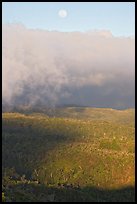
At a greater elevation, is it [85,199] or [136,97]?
[136,97]

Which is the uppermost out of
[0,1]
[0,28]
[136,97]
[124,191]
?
[0,1]

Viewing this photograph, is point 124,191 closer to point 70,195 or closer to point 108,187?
point 108,187

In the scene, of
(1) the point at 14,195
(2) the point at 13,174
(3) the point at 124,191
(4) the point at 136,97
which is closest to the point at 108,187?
(3) the point at 124,191

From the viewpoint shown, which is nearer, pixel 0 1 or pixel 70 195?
pixel 0 1

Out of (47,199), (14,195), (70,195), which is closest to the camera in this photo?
(14,195)

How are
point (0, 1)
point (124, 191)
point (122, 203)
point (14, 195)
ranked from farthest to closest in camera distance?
point (124, 191) < point (122, 203) < point (14, 195) < point (0, 1)

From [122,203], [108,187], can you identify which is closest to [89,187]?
[108,187]

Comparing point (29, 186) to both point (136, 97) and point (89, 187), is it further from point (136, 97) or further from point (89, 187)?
point (136, 97)
